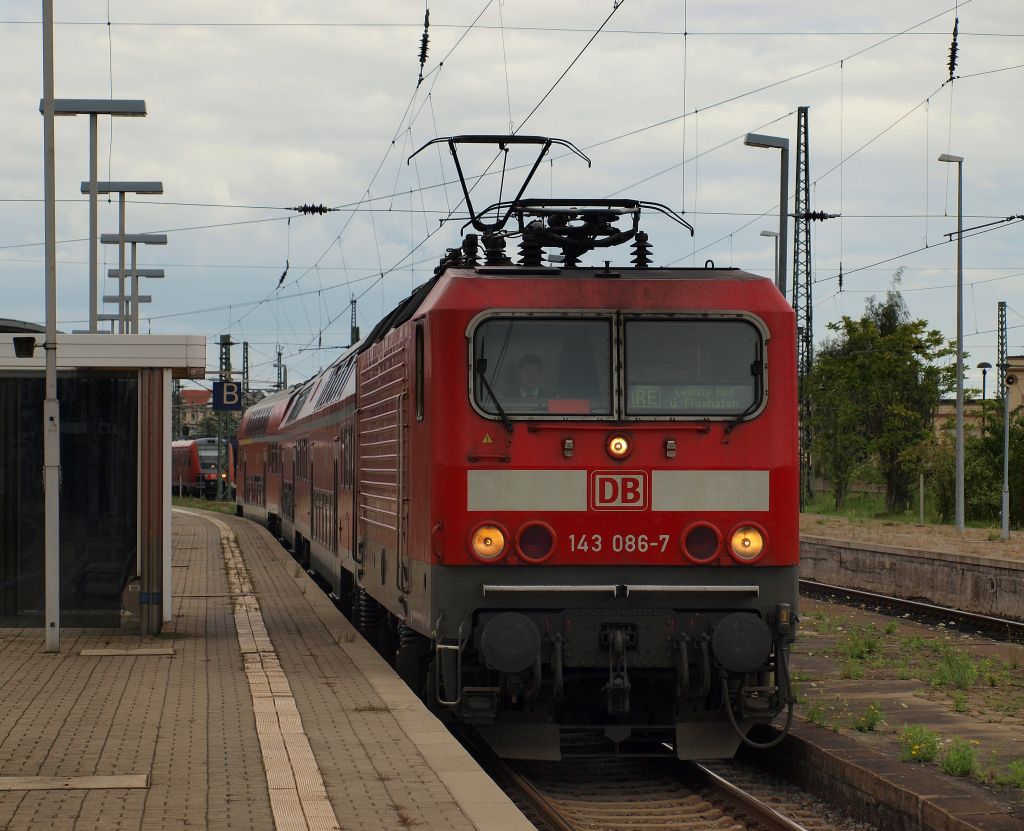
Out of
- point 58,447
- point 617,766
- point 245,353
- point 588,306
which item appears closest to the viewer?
point 588,306

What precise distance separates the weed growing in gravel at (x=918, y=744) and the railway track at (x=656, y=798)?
2.03ft

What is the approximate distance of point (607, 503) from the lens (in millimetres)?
9359

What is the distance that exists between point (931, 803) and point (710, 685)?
1682 millimetres

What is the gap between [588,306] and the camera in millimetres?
9586

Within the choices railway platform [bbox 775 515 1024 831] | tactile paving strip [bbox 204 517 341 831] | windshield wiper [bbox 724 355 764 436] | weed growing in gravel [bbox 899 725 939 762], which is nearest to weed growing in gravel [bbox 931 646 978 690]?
railway platform [bbox 775 515 1024 831]

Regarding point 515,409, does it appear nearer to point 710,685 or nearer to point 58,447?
point 710,685

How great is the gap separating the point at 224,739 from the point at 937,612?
1279 cm

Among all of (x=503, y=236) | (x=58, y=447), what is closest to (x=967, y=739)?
(x=503, y=236)

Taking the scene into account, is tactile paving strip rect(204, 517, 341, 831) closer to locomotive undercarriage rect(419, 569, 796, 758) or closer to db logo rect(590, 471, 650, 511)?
locomotive undercarriage rect(419, 569, 796, 758)

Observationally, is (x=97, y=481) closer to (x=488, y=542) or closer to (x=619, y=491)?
(x=488, y=542)

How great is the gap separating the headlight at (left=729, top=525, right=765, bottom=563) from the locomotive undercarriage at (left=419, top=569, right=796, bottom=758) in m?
0.18

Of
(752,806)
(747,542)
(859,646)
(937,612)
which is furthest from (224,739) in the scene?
(937,612)

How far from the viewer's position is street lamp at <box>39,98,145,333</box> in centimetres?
2309

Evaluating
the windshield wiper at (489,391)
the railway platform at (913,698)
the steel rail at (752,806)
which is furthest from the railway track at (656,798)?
the windshield wiper at (489,391)
